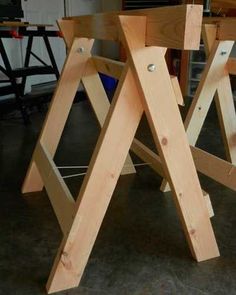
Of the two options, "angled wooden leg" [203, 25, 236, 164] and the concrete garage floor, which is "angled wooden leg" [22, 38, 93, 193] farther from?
"angled wooden leg" [203, 25, 236, 164]

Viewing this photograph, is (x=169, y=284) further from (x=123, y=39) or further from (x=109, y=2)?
(x=109, y=2)

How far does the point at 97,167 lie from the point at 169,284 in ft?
1.52

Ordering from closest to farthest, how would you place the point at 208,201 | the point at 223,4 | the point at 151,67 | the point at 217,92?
the point at 151,67
the point at 208,201
the point at 217,92
the point at 223,4

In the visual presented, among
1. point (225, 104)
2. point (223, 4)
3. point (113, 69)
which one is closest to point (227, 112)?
point (225, 104)

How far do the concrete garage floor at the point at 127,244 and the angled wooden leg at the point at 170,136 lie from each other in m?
0.12

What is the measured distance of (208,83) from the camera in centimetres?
158

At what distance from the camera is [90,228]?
1.08 m

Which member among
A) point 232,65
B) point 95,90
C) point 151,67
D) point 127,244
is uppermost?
point 151,67

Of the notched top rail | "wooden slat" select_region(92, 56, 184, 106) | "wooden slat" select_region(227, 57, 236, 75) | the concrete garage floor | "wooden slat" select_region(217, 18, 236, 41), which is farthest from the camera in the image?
"wooden slat" select_region(227, 57, 236, 75)

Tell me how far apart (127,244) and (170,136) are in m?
0.53

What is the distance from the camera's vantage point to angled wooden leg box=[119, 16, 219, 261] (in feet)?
3.10

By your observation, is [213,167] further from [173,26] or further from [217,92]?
[173,26]

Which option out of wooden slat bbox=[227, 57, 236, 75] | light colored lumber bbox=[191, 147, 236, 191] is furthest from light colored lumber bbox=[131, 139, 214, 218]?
wooden slat bbox=[227, 57, 236, 75]

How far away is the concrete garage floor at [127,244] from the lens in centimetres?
113
